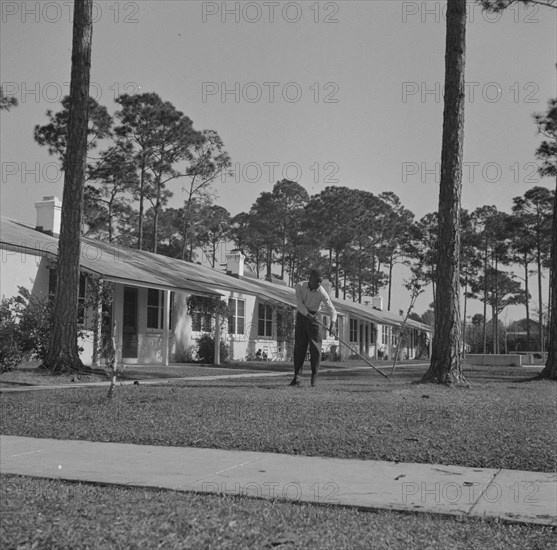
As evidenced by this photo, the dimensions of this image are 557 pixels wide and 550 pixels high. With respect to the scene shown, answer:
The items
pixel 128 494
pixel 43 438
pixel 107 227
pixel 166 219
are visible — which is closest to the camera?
pixel 128 494

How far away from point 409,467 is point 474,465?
1.85 ft

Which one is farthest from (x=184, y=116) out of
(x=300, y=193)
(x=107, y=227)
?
(x=300, y=193)

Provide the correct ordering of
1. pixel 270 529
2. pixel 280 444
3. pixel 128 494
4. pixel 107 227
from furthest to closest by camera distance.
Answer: pixel 107 227
pixel 280 444
pixel 128 494
pixel 270 529

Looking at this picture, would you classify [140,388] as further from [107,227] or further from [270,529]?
[107,227]

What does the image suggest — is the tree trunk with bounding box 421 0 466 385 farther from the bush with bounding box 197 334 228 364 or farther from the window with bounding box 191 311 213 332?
the window with bounding box 191 311 213 332

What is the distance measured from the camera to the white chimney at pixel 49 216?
22.1 m

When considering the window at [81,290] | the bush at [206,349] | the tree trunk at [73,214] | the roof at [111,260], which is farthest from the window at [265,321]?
the tree trunk at [73,214]

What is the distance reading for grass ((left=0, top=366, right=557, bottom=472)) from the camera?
6484mm

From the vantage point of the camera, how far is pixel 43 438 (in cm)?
740

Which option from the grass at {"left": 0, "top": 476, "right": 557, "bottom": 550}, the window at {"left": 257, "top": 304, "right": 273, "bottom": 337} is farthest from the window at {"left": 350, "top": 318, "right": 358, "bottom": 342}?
the grass at {"left": 0, "top": 476, "right": 557, "bottom": 550}

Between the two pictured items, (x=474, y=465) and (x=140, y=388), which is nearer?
(x=474, y=465)

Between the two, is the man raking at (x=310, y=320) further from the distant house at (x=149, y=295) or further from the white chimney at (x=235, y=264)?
the white chimney at (x=235, y=264)

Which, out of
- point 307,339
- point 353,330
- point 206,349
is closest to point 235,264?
point 206,349

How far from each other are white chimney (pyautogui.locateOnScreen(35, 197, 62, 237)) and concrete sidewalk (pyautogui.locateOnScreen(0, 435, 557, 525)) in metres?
16.2
